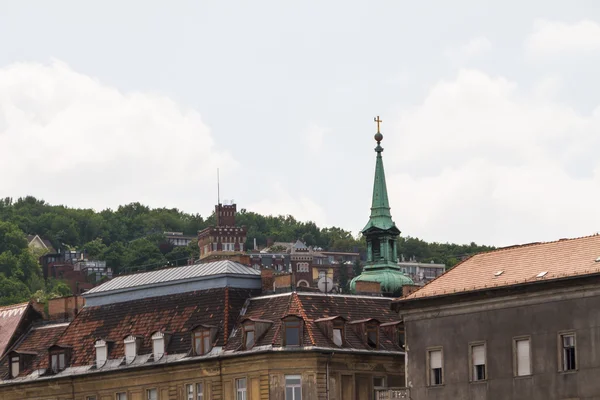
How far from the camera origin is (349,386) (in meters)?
121

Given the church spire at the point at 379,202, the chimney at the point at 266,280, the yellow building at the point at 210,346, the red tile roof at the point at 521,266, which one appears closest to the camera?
the red tile roof at the point at 521,266

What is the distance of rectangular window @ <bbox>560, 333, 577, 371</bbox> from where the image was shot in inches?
3925

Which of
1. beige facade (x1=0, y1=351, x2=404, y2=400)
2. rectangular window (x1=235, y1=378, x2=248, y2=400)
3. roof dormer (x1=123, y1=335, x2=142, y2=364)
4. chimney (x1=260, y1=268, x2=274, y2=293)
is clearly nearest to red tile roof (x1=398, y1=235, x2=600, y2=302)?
beige facade (x1=0, y1=351, x2=404, y2=400)

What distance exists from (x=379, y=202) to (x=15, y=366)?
2110 inches

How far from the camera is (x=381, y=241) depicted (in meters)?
178

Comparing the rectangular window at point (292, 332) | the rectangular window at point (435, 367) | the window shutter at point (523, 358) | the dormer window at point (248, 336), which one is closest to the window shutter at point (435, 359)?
the rectangular window at point (435, 367)

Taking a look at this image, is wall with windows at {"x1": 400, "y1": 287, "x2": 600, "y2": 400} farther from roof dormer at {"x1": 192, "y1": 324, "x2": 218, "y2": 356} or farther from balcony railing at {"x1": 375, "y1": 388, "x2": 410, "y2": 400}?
roof dormer at {"x1": 192, "y1": 324, "x2": 218, "y2": 356}

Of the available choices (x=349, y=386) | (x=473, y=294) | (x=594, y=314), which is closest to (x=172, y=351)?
(x=349, y=386)

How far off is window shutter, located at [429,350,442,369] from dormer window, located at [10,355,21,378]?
37853mm

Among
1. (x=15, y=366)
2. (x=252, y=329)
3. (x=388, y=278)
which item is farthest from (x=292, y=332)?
(x=388, y=278)

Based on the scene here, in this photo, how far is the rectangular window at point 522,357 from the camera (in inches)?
4016

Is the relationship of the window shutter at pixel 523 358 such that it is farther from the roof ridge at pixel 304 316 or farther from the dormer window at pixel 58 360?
the dormer window at pixel 58 360

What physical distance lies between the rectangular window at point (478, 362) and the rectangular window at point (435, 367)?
2.44 meters

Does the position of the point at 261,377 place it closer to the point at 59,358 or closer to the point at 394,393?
the point at 394,393
